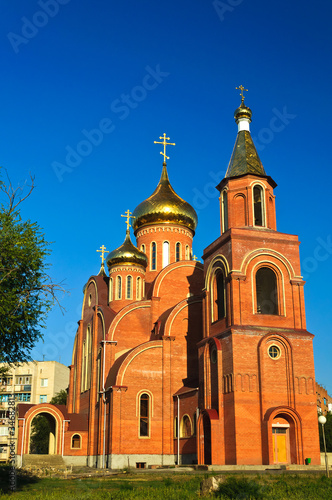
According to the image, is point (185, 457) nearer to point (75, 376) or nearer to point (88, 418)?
point (88, 418)

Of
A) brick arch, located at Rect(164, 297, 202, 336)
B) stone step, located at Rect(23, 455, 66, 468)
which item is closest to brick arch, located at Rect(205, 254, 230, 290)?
brick arch, located at Rect(164, 297, 202, 336)

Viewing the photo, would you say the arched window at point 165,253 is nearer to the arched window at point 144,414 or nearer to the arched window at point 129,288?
the arched window at point 129,288

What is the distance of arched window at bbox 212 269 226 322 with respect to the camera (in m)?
23.7

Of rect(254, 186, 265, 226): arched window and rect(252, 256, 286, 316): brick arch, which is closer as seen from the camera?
rect(252, 256, 286, 316): brick arch

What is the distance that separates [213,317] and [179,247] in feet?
34.6

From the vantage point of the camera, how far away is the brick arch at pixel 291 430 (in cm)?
2011

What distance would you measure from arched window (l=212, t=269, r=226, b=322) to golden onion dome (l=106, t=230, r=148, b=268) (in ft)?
26.6

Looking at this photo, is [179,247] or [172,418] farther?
[179,247]

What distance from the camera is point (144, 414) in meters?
26.0

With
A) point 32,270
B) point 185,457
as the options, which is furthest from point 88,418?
point 32,270

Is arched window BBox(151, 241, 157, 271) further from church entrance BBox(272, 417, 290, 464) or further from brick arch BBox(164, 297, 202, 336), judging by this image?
church entrance BBox(272, 417, 290, 464)

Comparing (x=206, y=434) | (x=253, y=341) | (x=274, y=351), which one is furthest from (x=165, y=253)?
(x=206, y=434)

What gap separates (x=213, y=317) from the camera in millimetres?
23859

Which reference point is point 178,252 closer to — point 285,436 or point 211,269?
point 211,269
